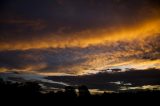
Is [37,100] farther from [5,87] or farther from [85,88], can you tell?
[85,88]

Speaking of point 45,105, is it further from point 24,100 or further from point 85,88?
point 85,88

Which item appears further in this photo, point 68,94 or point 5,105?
point 68,94

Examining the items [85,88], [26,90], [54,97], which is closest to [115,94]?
[85,88]

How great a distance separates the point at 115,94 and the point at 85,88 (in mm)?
8734

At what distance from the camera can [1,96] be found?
2507 inches

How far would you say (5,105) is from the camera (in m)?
60.4

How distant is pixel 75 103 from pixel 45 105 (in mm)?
8416

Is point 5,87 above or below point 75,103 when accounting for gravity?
above

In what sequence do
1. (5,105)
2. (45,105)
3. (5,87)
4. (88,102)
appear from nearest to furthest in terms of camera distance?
(5,105), (45,105), (5,87), (88,102)

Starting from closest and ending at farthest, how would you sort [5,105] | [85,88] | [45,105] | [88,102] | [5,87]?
[5,105] → [45,105] → [5,87] → [88,102] → [85,88]

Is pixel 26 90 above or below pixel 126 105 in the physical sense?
above

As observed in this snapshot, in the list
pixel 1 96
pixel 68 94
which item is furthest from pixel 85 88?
pixel 1 96

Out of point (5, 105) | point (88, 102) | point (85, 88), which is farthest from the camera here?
point (85, 88)

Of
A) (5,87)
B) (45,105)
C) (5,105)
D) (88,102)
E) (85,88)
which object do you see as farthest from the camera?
(85,88)
